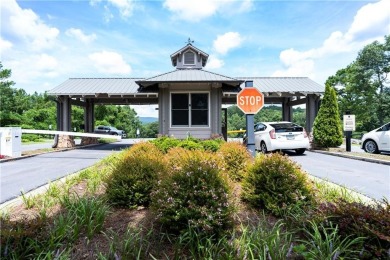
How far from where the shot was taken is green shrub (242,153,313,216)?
3588mm

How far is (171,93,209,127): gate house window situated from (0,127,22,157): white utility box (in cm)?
676

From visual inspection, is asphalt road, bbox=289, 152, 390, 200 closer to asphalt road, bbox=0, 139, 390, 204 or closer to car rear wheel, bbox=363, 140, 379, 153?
asphalt road, bbox=0, 139, 390, 204

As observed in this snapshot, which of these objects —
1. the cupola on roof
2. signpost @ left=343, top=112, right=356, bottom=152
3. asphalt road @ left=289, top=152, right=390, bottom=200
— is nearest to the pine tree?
signpost @ left=343, top=112, right=356, bottom=152

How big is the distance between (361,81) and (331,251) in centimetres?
3763

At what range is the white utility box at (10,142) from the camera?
10773 millimetres

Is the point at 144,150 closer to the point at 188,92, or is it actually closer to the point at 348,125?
the point at 188,92

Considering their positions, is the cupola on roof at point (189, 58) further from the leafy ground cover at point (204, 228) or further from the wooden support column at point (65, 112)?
the leafy ground cover at point (204, 228)

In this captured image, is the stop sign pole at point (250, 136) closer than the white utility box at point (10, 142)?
Yes

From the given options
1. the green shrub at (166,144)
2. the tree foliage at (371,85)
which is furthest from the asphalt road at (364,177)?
the tree foliage at (371,85)

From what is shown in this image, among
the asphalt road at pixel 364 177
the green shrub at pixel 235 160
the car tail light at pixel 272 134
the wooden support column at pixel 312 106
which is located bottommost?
the asphalt road at pixel 364 177

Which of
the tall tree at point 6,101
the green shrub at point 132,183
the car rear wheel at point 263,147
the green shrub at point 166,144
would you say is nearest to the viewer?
the green shrub at point 132,183

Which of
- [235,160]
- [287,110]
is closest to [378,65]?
[287,110]

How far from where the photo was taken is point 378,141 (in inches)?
454

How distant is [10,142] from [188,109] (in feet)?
25.3
